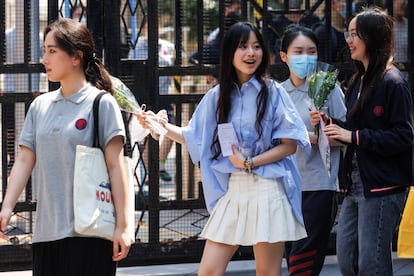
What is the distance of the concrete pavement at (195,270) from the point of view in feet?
24.7

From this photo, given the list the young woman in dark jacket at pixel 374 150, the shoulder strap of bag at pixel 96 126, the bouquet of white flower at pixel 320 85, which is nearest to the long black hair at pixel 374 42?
the young woman in dark jacket at pixel 374 150

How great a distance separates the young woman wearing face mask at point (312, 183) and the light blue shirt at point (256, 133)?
2.26 ft

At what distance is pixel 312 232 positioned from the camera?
616 cm

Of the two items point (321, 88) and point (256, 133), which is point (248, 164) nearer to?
point (256, 133)

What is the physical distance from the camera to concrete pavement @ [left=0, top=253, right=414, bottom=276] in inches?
297

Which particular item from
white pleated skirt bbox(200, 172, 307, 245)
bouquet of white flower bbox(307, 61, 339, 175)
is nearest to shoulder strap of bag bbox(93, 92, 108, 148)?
white pleated skirt bbox(200, 172, 307, 245)

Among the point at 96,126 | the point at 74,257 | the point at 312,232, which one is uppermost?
the point at 96,126

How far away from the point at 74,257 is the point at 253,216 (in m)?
1.04

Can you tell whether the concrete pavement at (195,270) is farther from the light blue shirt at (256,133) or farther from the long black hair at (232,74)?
the long black hair at (232,74)

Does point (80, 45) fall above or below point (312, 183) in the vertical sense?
above

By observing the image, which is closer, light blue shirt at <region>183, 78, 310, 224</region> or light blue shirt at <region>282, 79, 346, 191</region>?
light blue shirt at <region>183, 78, 310, 224</region>

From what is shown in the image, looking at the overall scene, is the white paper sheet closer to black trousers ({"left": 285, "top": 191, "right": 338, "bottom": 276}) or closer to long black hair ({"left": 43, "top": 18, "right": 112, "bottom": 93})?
long black hair ({"left": 43, "top": 18, "right": 112, "bottom": 93})

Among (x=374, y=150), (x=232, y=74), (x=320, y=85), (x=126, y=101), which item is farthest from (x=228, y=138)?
(x=320, y=85)

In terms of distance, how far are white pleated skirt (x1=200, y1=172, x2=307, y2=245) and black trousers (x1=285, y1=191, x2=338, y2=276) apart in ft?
2.67
